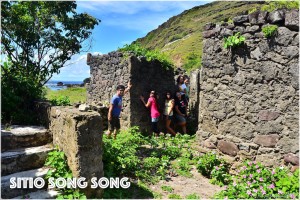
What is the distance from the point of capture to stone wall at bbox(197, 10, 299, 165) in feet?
17.8

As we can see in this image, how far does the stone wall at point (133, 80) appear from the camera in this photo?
955cm

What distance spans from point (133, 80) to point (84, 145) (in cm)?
529

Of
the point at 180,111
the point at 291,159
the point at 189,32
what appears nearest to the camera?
the point at 291,159

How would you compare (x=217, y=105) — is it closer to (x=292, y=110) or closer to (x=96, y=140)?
(x=292, y=110)

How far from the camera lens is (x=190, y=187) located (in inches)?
225

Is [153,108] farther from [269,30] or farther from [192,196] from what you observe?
[269,30]

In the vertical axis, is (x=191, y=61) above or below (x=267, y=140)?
above

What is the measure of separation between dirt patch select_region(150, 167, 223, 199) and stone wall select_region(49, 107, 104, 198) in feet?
4.44

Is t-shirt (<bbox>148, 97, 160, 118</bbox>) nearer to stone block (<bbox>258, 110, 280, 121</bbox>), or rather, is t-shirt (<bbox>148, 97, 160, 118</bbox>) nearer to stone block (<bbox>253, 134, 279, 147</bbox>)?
stone block (<bbox>253, 134, 279, 147</bbox>)

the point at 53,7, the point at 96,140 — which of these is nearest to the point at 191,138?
the point at 96,140

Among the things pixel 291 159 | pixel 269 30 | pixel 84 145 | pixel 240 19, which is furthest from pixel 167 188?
pixel 240 19

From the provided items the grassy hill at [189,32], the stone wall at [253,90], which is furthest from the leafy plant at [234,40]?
the grassy hill at [189,32]

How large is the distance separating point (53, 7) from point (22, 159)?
6238 mm

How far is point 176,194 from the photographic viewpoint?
5.38m
